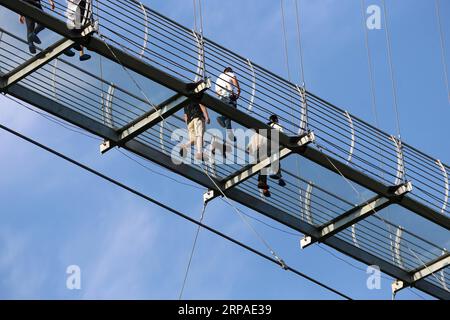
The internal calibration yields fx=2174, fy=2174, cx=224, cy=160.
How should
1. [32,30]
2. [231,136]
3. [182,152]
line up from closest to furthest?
[32,30] < [182,152] < [231,136]

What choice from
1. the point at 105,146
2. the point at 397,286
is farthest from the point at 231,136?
the point at 397,286

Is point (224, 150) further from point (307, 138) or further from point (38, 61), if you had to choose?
point (38, 61)

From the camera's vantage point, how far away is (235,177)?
3916 cm

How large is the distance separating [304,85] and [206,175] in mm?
2524

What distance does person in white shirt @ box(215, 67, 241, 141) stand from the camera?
3819cm

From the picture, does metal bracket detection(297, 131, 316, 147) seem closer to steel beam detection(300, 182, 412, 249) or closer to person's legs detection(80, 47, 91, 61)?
steel beam detection(300, 182, 412, 249)

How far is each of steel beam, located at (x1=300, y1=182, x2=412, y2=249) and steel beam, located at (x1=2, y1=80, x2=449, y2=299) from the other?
305mm

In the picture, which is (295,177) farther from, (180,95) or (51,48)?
(51,48)

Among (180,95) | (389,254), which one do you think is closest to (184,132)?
(180,95)

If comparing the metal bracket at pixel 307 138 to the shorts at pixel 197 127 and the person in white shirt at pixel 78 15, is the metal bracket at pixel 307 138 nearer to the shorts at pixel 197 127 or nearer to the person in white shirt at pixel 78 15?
the shorts at pixel 197 127

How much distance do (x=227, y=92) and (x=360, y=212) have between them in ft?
13.1

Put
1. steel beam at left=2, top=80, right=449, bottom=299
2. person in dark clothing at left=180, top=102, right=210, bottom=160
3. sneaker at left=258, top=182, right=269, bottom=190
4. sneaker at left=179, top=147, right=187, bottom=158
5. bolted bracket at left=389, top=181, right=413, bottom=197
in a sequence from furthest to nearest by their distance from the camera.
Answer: bolted bracket at left=389, top=181, right=413, bottom=197
sneaker at left=258, top=182, right=269, bottom=190
sneaker at left=179, top=147, right=187, bottom=158
person in dark clothing at left=180, top=102, right=210, bottom=160
steel beam at left=2, top=80, right=449, bottom=299

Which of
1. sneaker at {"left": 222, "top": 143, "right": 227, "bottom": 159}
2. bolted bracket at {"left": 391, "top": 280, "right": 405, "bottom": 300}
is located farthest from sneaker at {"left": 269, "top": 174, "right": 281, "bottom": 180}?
bolted bracket at {"left": 391, "top": 280, "right": 405, "bottom": 300}

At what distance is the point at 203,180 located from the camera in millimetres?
38906
